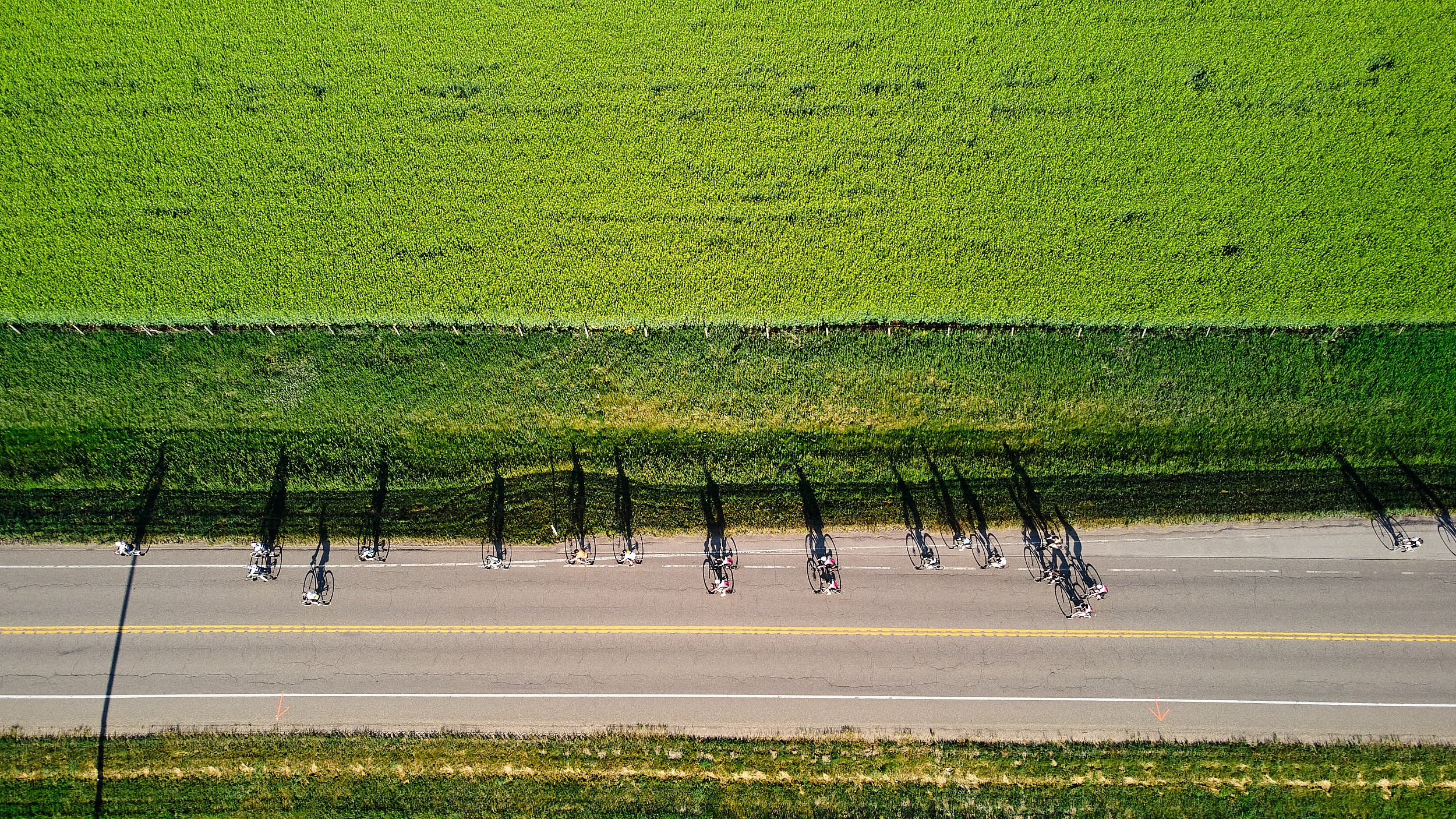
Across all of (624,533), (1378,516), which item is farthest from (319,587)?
(1378,516)

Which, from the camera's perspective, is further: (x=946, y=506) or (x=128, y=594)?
(x=946, y=506)

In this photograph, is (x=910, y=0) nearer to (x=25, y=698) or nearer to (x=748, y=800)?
(x=748, y=800)

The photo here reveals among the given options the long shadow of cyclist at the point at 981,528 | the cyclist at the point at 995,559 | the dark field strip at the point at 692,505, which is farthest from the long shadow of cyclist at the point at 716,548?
the cyclist at the point at 995,559

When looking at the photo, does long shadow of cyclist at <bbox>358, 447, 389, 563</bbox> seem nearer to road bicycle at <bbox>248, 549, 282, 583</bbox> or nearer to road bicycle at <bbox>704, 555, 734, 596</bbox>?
road bicycle at <bbox>248, 549, 282, 583</bbox>

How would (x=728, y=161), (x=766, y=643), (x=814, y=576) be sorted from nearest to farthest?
(x=766, y=643) → (x=814, y=576) → (x=728, y=161)

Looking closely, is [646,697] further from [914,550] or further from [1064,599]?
[1064,599]

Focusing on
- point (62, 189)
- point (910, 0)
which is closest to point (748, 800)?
point (910, 0)
